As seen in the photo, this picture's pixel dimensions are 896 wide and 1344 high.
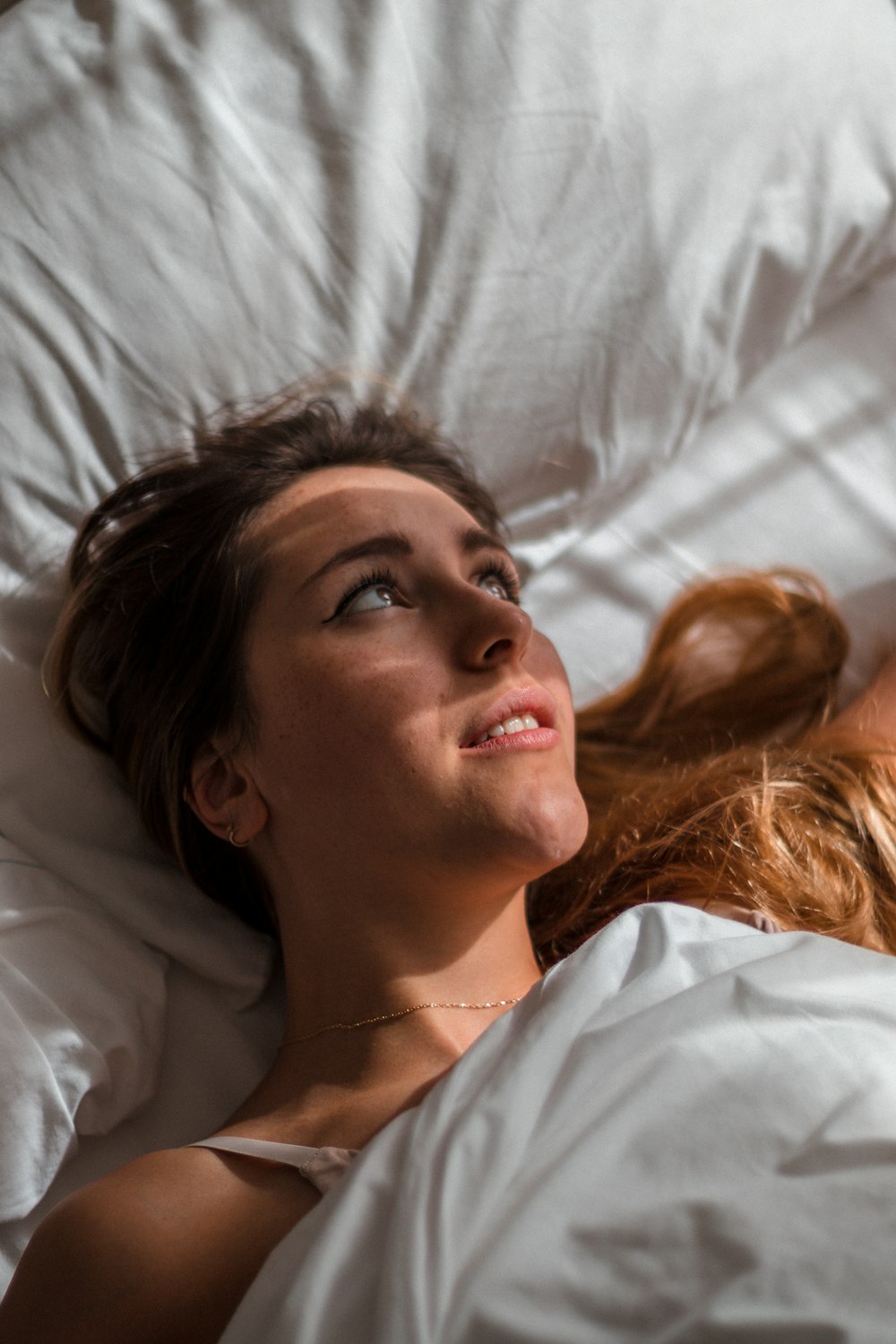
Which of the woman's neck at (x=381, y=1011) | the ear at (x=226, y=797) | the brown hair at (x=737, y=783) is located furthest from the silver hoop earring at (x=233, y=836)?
the brown hair at (x=737, y=783)

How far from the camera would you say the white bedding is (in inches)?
52.0

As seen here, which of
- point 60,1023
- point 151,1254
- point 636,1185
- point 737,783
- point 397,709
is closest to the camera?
point 636,1185

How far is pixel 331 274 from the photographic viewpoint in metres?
1.42

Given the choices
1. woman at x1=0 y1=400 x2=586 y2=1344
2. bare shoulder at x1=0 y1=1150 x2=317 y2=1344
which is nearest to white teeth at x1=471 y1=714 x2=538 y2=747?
woman at x1=0 y1=400 x2=586 y2=1344

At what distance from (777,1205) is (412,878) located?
42 centimetres

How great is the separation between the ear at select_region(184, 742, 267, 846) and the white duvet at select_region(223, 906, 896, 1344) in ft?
1.13

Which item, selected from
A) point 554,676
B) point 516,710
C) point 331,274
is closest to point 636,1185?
point 516,710

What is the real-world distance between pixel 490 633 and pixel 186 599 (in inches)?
13.6

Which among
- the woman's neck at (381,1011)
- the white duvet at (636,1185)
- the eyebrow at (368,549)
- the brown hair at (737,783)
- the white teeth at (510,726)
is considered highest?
the eyebrow at (368,549)

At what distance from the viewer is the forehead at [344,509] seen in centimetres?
121

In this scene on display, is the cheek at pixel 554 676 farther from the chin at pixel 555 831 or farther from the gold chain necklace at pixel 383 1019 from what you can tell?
the gold chain necklace at pixel 383 1019

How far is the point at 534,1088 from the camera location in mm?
952

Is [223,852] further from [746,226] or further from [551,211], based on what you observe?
[746,226]

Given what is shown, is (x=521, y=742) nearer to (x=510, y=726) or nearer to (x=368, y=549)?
(x=510, y=726)
